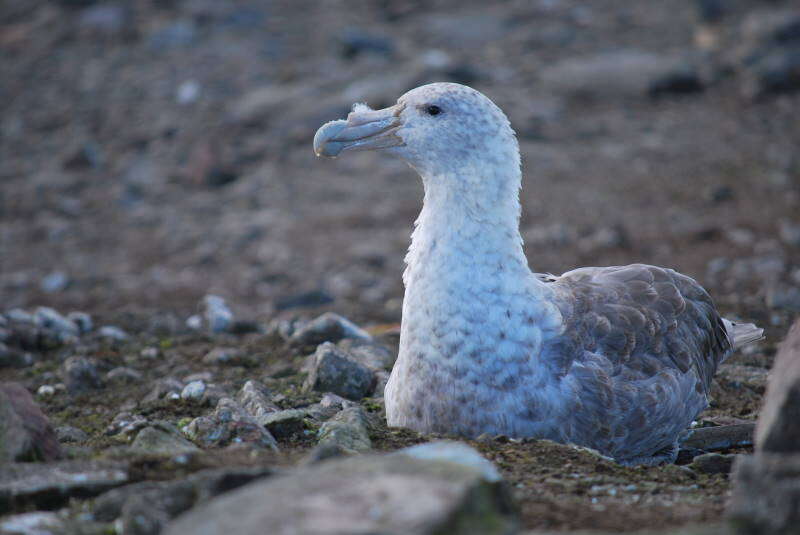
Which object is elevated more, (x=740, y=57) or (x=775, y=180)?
(x=740, y=57)

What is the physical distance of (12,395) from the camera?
3.81 m

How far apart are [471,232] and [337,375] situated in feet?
4.39

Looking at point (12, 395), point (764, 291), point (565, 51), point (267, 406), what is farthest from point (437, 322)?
point (565, 51)

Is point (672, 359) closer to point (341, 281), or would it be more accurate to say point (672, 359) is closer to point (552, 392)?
point (552, 392)

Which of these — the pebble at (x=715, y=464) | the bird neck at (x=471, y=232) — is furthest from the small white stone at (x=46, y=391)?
the pebble at (x=715, y=464)

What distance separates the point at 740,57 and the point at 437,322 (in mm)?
9412

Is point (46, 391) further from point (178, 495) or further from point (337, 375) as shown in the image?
point (178, 495)

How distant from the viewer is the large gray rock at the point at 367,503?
104 inches

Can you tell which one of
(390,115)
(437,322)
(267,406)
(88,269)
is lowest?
(88,269)

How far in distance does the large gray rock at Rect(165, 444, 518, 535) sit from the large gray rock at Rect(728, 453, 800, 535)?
0.61m

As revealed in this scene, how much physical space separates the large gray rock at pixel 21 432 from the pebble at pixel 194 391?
1645mm

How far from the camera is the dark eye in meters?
4.90

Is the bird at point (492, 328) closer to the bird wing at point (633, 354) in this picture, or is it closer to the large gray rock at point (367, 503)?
the bird wing at point (633, 354)

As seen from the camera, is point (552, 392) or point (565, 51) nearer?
point (552, 392)
